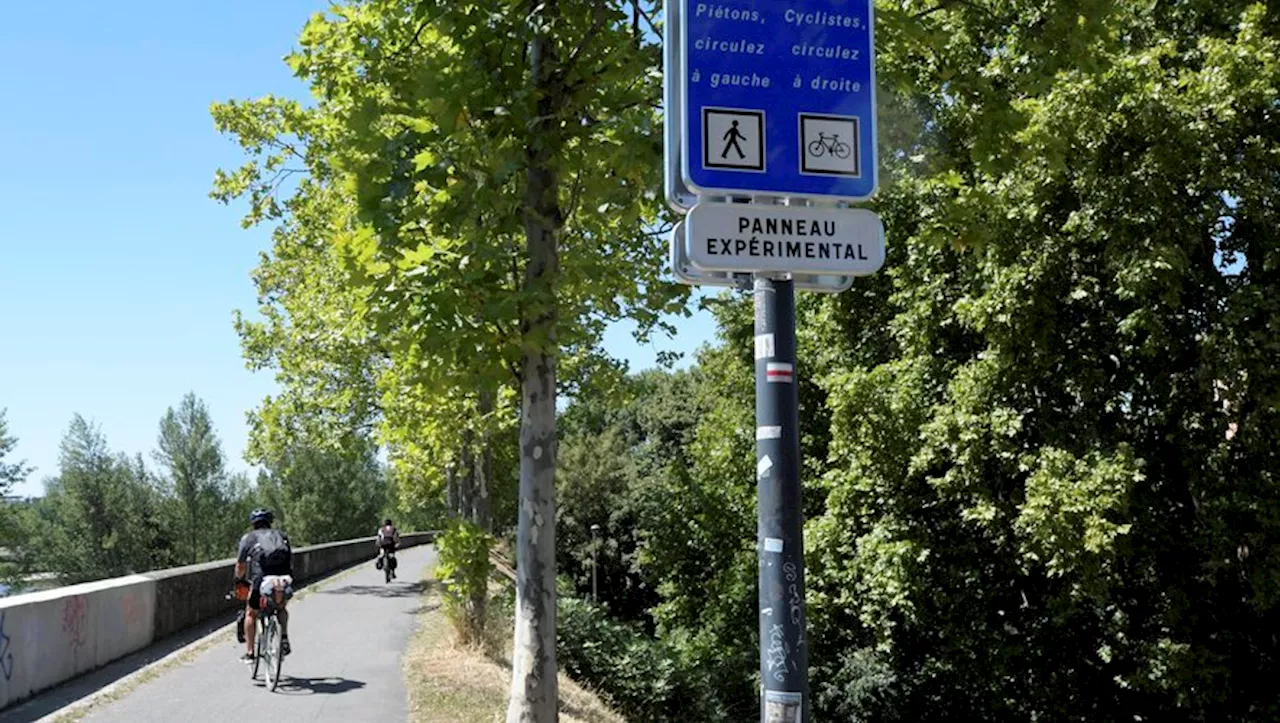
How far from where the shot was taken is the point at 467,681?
10648mm

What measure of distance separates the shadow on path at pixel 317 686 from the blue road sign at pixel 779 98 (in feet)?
27.0

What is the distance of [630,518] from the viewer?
44.7 m

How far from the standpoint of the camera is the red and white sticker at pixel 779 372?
3348mm

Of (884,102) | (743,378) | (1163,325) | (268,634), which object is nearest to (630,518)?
(743,378)

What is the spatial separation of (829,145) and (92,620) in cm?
989

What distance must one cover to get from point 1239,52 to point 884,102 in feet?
29.0

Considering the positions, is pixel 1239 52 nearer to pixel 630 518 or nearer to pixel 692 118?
pixel 692 118

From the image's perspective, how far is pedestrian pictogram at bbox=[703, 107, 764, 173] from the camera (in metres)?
3.31

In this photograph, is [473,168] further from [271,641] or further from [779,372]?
[271,641]

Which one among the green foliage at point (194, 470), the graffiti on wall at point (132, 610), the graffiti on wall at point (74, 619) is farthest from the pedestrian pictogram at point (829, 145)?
the green foliage at point (194, 470)

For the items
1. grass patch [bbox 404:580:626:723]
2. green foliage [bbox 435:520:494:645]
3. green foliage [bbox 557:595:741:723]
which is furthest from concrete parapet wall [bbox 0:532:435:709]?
green foliage [bbox 557:595:741:723]

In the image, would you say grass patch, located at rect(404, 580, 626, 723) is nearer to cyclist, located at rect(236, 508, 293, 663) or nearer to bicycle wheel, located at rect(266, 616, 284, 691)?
bicycle wheel, located at rect(266, 616, 284, 691)

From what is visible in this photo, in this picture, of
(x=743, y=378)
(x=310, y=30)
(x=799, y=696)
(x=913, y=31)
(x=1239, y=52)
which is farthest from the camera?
(x=743, y=378)

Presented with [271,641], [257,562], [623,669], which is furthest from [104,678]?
[623,669]
